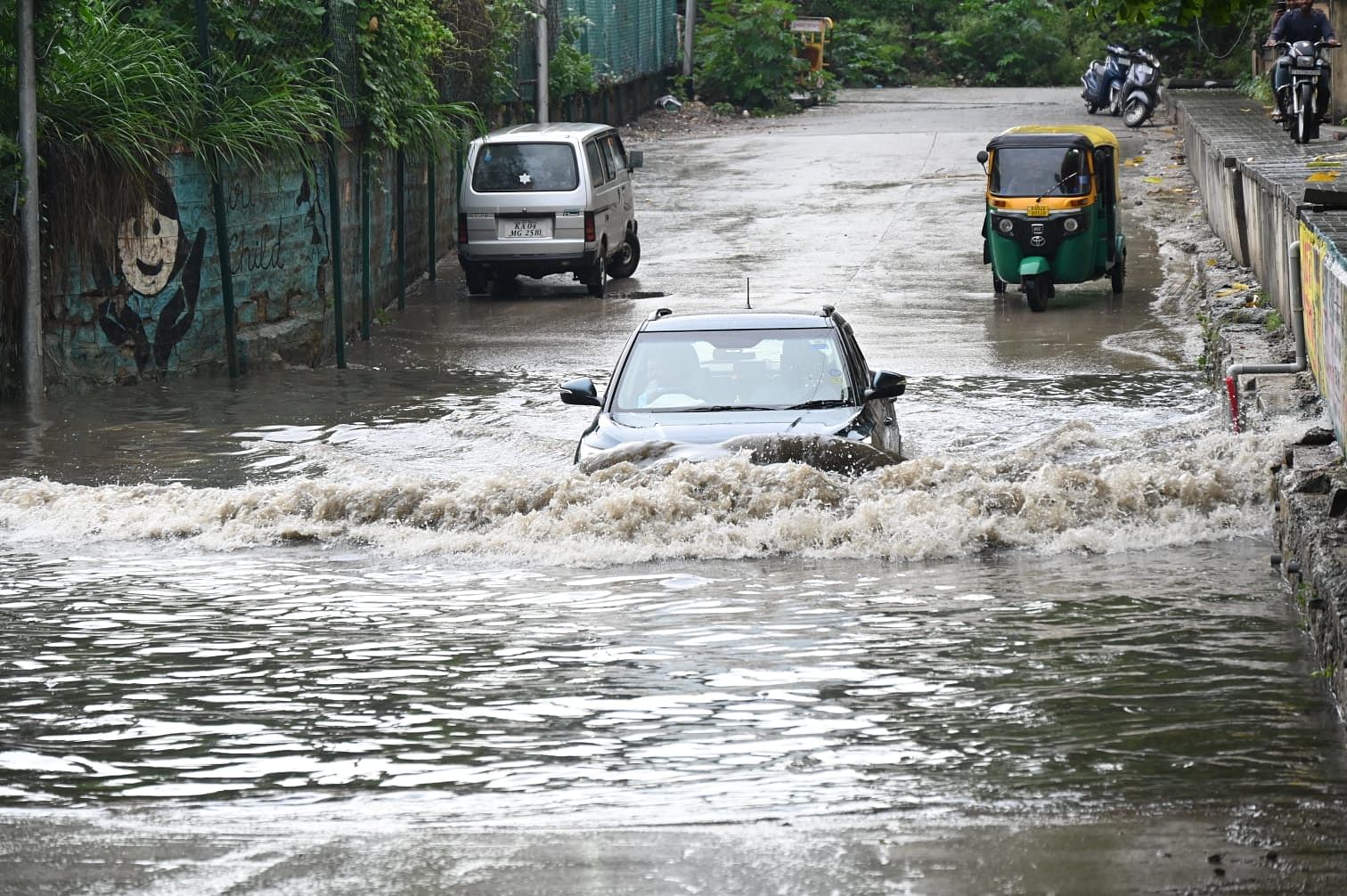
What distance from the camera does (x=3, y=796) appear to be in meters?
6.54

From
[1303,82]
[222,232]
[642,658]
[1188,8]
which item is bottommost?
[642,658]

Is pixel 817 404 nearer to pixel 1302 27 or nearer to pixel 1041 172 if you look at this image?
pixel 1041 172

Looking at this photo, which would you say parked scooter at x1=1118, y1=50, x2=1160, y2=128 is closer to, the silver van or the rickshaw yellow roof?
the rickshaw yellow roof

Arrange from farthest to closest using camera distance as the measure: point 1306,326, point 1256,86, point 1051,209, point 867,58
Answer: point 867,58, point 1256,86, point 1051,209, point 1306,326

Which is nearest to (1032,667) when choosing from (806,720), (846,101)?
(806,720)

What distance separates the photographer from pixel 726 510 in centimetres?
1102

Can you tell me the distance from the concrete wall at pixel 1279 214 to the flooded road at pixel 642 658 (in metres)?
1.02

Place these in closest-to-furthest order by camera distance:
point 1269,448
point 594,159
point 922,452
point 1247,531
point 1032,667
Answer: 1. point 1032,667
2. point 1247,531
3. point 1269,448
4. point 922,452
5. point 594,159

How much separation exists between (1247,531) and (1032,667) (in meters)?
3.42

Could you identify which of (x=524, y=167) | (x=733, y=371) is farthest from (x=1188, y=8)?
(x=524, y=167)

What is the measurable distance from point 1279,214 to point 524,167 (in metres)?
10.2

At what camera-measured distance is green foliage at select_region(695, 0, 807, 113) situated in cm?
4641

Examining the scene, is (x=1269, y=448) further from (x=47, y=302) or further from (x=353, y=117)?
(x=353, y=117)

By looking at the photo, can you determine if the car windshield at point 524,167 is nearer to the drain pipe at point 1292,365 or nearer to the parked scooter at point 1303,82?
the parked scooter at point 1303,82
